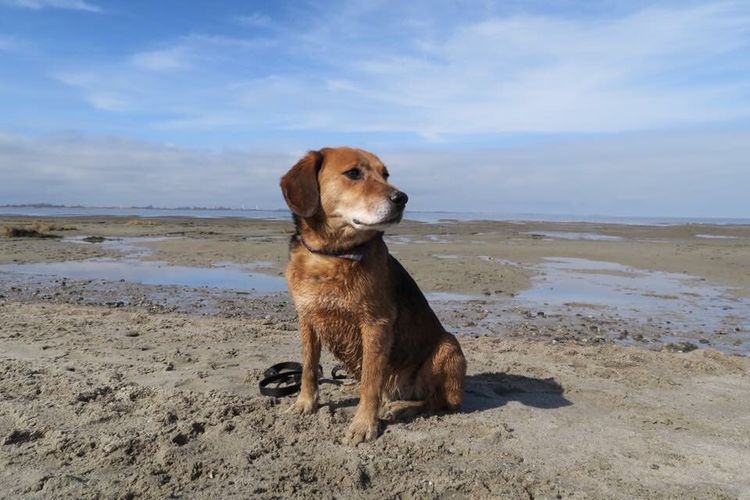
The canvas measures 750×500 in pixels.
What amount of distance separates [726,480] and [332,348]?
273cm

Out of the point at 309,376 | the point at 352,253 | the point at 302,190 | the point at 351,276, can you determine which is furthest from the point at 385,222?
the point at 309,376

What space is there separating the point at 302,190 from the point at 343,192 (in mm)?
295

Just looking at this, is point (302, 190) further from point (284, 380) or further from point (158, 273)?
point (158, 273)

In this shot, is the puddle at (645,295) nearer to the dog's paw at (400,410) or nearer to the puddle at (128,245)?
the dog's paw at (400,410)

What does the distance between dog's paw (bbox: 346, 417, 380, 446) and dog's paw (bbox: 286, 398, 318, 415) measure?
1.59 feet

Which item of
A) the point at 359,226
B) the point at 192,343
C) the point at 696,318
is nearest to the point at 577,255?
the point at 696,318

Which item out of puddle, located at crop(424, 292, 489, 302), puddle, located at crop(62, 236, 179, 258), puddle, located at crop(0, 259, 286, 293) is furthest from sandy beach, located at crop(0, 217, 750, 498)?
puddle, located at crop(62, 236, 179, 258)

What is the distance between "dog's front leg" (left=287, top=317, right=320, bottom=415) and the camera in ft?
13.4

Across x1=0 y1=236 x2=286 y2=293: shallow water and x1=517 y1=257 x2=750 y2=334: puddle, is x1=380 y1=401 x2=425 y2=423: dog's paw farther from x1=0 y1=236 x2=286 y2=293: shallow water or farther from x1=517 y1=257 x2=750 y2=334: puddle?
x1=0 y1=236 x2=286 y2=293: shallow water

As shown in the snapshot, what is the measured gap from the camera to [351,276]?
12.3 feet

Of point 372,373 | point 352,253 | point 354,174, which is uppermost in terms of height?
point 354,174

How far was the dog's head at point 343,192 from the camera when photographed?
3648 millimetres

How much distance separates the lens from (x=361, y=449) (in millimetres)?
3600

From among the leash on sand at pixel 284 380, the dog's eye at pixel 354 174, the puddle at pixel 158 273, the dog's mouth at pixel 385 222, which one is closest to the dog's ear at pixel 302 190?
the dog's eye at pixel 354 174
